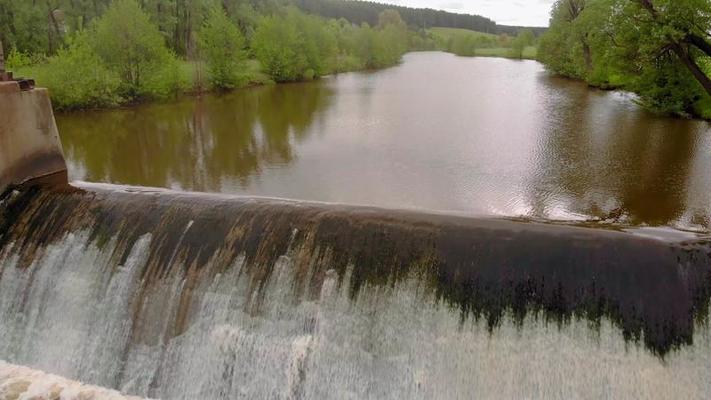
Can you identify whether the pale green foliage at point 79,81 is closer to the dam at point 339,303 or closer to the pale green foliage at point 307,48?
the pale green foliage at point 307,48

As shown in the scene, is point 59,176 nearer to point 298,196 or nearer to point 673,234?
point 298,196

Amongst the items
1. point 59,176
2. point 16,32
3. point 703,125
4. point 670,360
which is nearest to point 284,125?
point 59,176

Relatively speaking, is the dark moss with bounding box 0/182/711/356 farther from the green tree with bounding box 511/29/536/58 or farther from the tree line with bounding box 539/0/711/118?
the green tree with bounding box 511/29/536/58

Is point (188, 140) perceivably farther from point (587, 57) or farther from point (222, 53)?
point (587, 57)

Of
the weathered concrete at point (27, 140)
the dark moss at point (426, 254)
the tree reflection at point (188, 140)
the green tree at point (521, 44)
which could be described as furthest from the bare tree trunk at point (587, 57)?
the green tree at point (521, 44)

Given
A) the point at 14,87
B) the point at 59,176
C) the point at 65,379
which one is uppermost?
the point at 14,87
